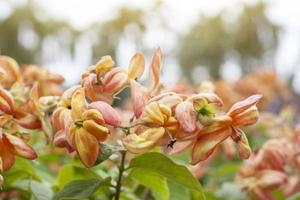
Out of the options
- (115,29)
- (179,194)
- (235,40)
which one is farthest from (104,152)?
(235,40)

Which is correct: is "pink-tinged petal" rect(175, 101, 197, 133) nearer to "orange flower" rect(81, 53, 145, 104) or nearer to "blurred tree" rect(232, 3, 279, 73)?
"orange flower" rect(81, 53, 145, 104)

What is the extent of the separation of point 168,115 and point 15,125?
0.73ft

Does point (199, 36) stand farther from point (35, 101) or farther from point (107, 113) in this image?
point (107, 113)

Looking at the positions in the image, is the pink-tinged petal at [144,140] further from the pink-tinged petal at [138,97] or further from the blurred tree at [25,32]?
the blurred tree at [25,32]

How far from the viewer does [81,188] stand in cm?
69

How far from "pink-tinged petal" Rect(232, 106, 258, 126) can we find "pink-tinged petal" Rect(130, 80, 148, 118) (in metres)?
0.09

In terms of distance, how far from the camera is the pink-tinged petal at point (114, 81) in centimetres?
66

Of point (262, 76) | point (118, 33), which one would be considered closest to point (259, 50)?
point (118, 33)

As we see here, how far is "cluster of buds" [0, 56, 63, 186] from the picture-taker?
633mm

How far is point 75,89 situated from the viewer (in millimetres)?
656

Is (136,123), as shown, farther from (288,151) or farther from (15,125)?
(288,151)

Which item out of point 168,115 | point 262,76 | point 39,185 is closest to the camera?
point 168,115

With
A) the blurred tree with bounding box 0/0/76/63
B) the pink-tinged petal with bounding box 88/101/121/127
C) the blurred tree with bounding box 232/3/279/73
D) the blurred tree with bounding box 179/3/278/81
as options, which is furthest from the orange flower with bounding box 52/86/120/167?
the blurred tree with bounding box 0/0/76/63

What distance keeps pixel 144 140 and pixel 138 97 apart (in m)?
0.07
